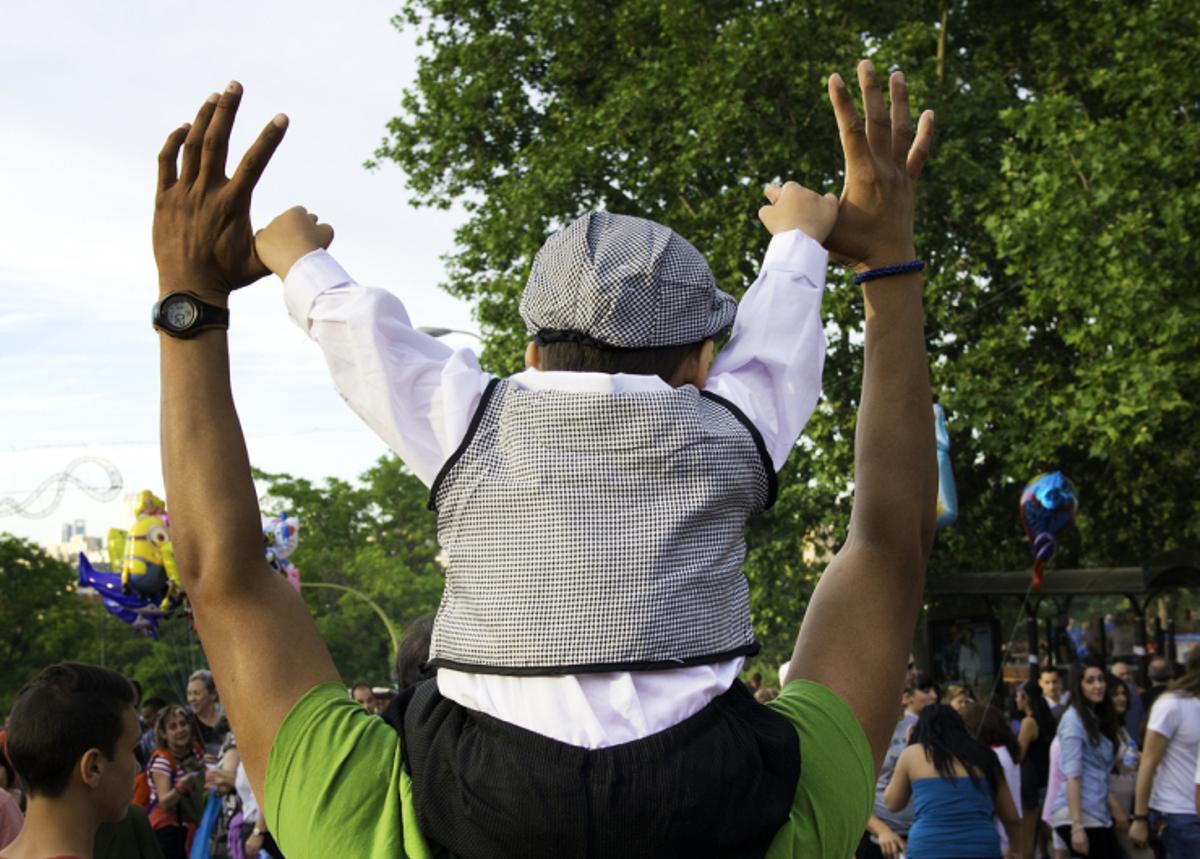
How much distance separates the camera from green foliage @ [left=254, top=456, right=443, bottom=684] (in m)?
50.6

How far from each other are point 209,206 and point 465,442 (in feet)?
1.61

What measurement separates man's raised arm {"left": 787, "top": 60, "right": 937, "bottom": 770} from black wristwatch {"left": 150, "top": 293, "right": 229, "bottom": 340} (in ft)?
2.59

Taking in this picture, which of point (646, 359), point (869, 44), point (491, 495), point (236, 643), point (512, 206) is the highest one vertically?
point (869, 44)

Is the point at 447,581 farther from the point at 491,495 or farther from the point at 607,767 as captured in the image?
the point at 607,767

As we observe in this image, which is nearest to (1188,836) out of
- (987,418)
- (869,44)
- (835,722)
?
(835,722)

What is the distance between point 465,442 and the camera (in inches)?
62.6

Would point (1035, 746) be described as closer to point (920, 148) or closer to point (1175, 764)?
point (1175, 764)

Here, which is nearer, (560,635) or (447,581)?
(560,635)

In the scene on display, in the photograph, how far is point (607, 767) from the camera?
146 centimetres

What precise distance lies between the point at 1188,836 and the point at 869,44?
1429 cm

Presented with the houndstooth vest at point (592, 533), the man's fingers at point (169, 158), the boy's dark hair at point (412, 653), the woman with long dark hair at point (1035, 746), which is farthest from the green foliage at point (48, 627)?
the houndstooth vest at point (592, 533)

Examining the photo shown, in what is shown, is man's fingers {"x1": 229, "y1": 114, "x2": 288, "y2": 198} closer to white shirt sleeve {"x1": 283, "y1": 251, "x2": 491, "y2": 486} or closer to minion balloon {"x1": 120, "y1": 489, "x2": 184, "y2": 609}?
white shirt sleeve {"x1": 283, "y1": 251, "x2": 491, "y2": 486}

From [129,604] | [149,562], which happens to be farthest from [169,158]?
[129,604]

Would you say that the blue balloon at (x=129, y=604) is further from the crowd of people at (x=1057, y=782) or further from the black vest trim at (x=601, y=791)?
the black vest trim at (x=601, y=791)
